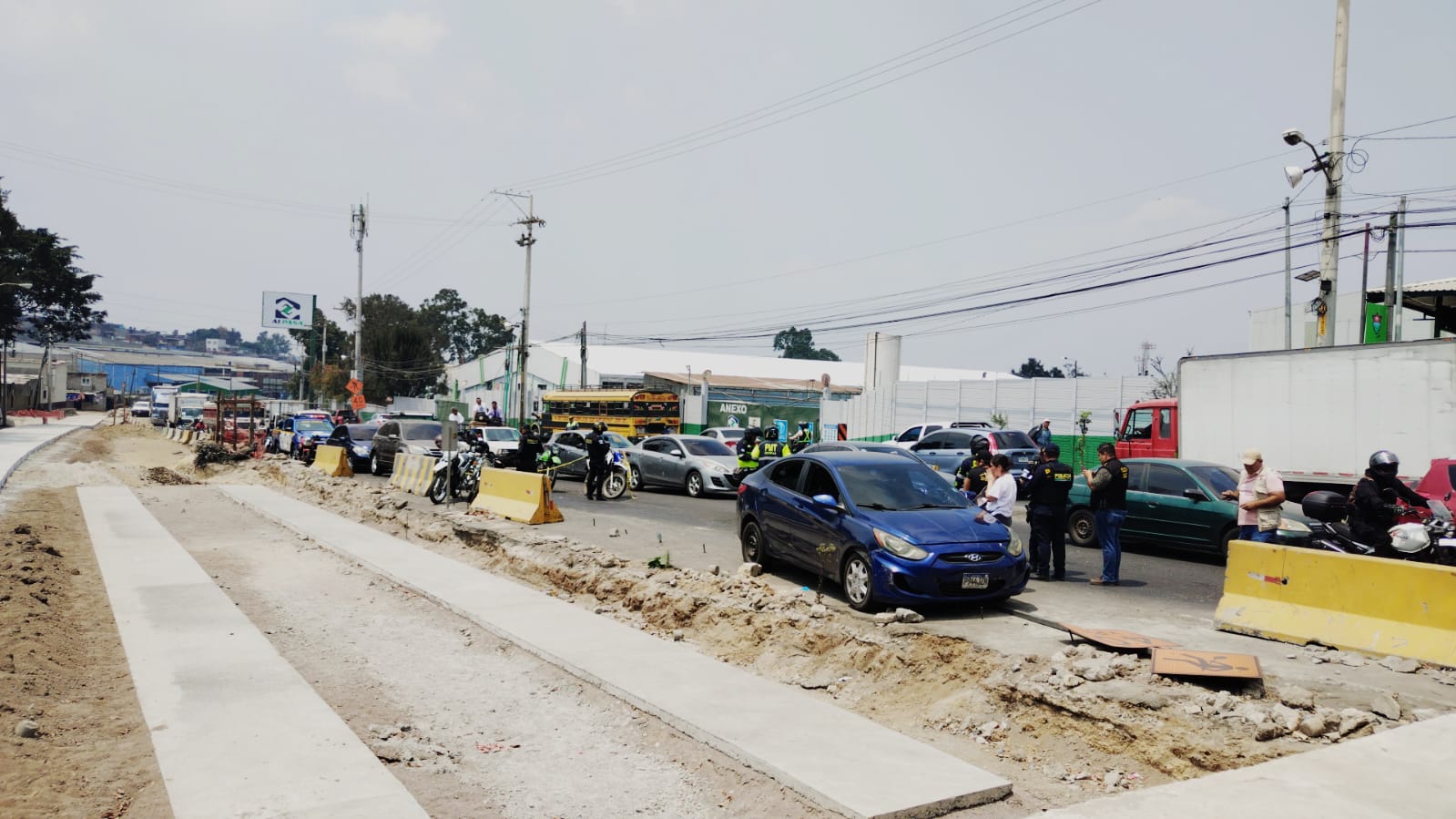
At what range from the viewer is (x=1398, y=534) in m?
8.67

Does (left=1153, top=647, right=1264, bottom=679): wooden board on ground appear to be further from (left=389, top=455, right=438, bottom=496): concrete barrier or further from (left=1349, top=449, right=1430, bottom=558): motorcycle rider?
(left=389, top=455, right=438, bottom=496): concrete barrier

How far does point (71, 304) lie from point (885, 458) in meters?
81.3

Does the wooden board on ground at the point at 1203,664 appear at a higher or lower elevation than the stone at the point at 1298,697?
higher

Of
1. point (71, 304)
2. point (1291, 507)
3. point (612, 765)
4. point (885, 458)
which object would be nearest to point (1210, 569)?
point (1291, 507)

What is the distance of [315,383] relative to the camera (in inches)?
3824

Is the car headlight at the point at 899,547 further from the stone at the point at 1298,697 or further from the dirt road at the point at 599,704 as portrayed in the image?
the stone at the point at 1298,697

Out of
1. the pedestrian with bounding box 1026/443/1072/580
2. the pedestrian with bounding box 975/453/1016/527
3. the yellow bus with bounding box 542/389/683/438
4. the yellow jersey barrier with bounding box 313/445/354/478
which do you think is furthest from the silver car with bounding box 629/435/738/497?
the yellow bus with bounding box 542/389/683/438

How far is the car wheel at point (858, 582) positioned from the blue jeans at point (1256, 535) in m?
3.76

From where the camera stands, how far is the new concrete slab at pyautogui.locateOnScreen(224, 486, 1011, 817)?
5375mm

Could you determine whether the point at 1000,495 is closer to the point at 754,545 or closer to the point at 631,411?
the point at 754,545

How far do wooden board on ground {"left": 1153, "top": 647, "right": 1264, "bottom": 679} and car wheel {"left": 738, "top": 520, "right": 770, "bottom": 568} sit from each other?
5442 millimetres

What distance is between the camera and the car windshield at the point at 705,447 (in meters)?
23.9

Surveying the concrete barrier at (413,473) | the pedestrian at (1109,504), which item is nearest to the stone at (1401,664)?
the pedestrian at (1109,504)

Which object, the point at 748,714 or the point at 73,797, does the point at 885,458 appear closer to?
the point at 748,714
